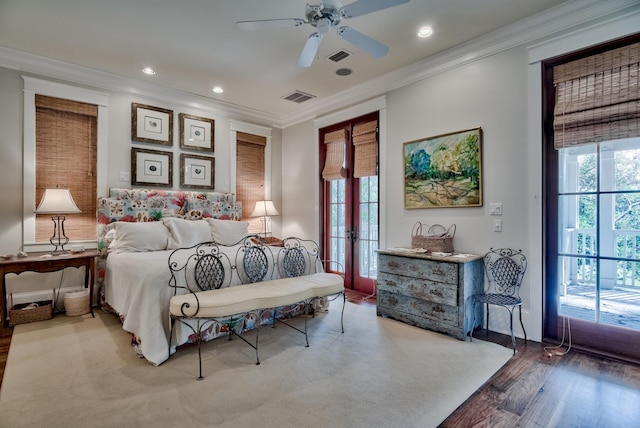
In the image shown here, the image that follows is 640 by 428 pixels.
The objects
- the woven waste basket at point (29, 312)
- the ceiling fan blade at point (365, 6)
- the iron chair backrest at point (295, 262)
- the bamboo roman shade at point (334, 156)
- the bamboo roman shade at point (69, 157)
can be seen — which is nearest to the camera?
the ceiling fan blade at point (365, 6)

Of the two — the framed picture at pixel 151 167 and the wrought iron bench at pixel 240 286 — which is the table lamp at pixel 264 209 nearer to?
the framed picture at pixel 151 167

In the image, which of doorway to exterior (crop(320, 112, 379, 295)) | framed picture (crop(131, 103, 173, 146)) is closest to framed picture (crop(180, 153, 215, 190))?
framed picture (crop(131, 103, 173, 146))

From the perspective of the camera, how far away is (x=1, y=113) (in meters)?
3.44

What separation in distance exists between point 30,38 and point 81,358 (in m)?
3.16

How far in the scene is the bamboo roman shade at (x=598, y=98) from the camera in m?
2.46

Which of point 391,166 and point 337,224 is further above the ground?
point 391,166

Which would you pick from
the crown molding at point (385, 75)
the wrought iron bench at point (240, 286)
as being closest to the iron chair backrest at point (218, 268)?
the wrought iron bench at point (240, 286)

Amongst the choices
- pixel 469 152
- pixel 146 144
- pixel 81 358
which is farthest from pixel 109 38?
pixel 469 152

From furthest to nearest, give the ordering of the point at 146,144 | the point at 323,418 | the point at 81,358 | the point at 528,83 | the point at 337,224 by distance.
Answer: the point at 337,224, the point at 146,144, the point at 528,83, the point at 81,358, the point at 323,418

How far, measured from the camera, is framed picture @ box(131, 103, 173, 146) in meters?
4.25

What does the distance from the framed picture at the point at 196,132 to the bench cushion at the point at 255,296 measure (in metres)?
2.76

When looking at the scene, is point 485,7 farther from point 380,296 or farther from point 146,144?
point 146,144

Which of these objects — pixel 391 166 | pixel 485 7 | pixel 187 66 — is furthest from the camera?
pixel 391 166

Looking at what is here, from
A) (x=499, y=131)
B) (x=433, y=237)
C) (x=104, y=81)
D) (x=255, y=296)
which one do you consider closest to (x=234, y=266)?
(x=255, y=296)
